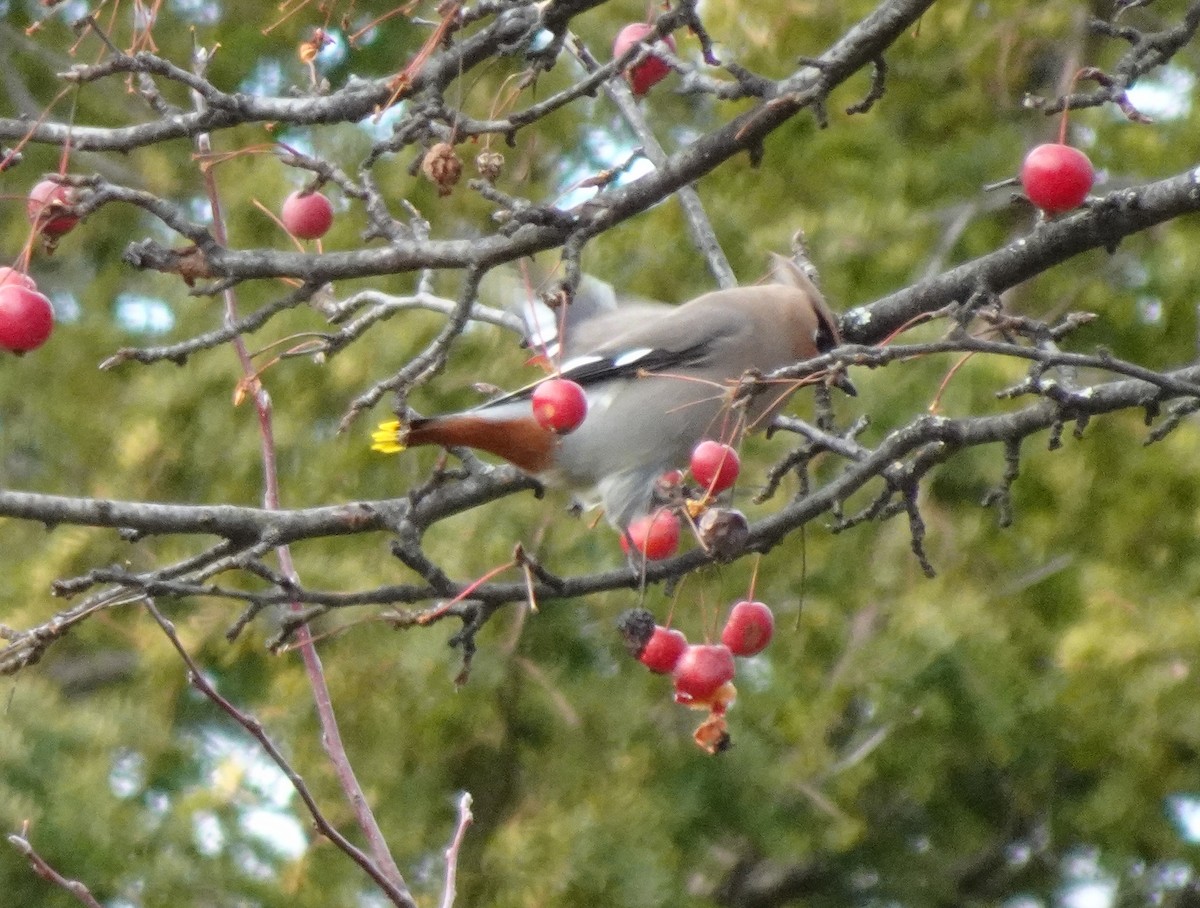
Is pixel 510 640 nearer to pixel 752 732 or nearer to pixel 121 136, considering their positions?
pixel 752 732

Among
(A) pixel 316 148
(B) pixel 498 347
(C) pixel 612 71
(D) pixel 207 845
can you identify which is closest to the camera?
(C) pixel 612 71

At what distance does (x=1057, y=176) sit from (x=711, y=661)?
3.11 ft

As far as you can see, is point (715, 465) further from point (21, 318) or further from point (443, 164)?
point (21, 318)

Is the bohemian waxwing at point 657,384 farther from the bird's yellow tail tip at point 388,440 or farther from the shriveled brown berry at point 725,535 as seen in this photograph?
the shriveled brown berry at point 725,535

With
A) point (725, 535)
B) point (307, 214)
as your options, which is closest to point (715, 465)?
point (725, 535)

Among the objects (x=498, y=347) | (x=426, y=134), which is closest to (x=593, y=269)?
(x=498, y=347)

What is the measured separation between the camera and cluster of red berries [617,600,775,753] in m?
2.88

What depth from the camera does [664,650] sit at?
297 cm

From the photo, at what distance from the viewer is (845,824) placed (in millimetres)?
5551

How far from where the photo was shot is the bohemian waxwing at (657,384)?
11.8 feet

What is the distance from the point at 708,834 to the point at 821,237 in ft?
6.83

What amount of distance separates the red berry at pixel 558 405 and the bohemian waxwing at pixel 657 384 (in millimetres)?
545

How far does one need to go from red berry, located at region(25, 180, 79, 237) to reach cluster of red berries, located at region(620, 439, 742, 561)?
1047 mm

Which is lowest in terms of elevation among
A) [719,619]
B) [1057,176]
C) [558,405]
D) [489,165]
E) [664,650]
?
[719,619]
